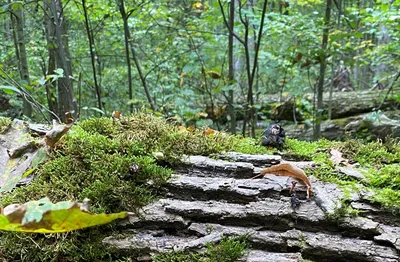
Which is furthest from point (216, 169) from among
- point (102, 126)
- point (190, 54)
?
point (190, 54)

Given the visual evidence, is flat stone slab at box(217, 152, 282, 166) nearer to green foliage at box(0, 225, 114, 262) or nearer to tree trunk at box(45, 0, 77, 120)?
green foliage at box(0, 225, 114, 262)

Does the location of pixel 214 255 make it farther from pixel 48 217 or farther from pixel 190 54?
pixel 190 54

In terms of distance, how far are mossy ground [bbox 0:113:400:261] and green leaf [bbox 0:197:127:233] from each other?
40 centimetres

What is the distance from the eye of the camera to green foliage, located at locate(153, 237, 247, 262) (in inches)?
45.0

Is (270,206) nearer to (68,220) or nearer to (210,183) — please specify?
(210,183)

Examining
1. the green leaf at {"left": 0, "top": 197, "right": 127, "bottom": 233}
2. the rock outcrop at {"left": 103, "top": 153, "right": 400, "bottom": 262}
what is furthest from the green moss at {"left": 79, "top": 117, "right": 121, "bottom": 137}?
the green leaf at {"left": 0, "top": 197, "right": 127, "bottom": 233}

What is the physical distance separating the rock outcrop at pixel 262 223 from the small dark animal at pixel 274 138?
1.42 feet

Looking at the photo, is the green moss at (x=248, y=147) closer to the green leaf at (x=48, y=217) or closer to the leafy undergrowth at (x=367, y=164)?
the leafy undergrowth at (x=367, y=164)

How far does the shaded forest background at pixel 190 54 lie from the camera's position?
441 centimetres

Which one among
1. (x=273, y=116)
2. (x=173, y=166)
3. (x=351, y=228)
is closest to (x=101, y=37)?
(x=273, y=116)

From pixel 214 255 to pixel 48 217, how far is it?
2.07 ft

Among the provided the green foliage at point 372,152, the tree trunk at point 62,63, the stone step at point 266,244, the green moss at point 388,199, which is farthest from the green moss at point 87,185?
the tree trunk at point 62,63

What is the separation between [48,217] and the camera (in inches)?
30.7

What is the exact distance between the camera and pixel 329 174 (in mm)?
1565
